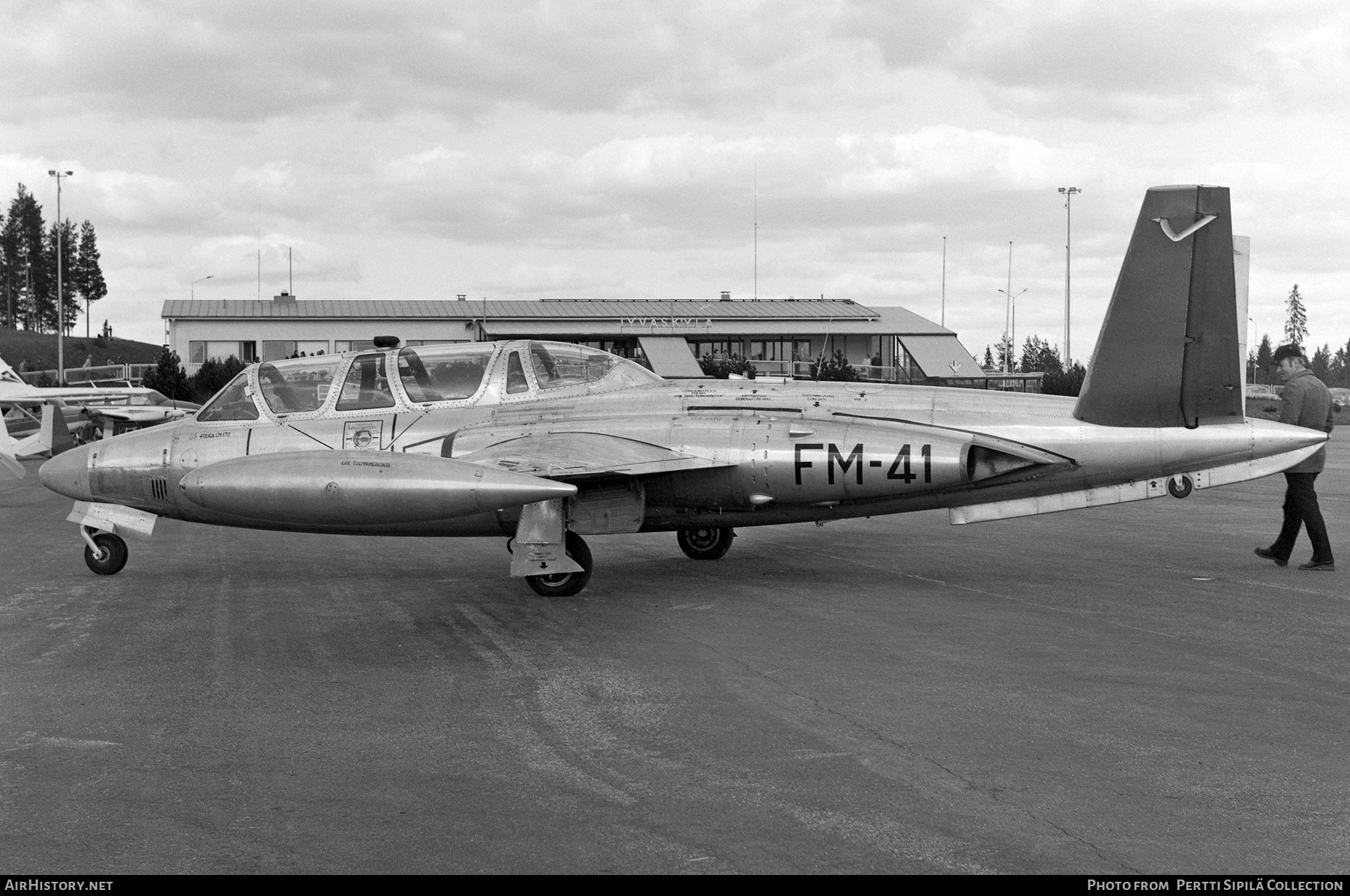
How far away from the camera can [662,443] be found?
39.0 ft

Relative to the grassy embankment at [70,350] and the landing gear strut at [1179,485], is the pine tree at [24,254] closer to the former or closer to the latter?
the grassy embankment at [70,350]

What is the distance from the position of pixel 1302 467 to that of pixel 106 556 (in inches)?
492

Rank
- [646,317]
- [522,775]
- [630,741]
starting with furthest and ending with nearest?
[646,317]
[630,741]
[522,775]

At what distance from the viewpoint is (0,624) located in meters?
10.0

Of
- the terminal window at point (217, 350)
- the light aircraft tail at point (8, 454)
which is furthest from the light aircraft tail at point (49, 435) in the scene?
the terminal window at point (217, 350)

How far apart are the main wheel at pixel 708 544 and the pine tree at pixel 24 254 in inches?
6516

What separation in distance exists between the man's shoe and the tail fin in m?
2.91

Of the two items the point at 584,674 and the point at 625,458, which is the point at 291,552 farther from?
the point at 584,674

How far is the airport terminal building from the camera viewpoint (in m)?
71.2

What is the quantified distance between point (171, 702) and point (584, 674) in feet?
8.45

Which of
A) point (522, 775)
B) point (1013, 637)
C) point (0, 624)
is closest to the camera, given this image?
point (522, 775)

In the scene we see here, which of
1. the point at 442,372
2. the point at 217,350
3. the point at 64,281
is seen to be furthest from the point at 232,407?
the point at 64,281

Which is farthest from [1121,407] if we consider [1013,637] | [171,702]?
[171,702]

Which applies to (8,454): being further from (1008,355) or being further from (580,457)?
(1008,355)
